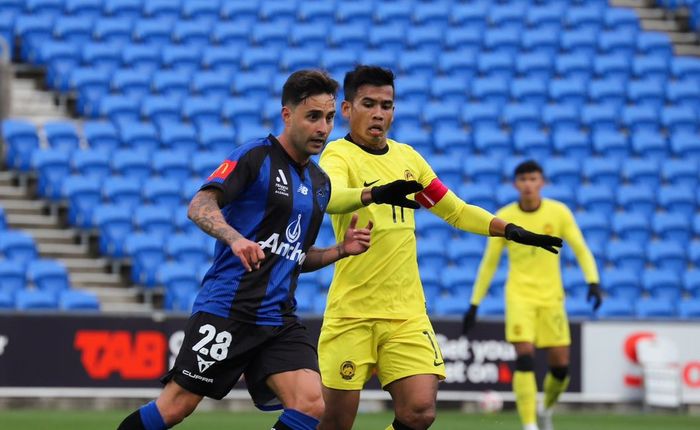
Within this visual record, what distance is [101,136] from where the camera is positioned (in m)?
18.1

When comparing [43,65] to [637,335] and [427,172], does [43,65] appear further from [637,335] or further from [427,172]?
[427,172]

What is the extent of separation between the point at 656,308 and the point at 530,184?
19.6 ft

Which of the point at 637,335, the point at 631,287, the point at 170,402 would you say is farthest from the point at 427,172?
the point at 631,287

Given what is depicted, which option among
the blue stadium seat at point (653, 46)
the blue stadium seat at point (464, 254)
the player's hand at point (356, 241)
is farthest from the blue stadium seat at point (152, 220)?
the blue stadium seat at point (653, 46)

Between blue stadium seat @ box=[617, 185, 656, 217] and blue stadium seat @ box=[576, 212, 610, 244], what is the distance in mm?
1053

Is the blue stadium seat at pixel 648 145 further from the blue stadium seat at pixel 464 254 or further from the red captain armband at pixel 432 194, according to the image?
the red captain armband at pixel 432 194

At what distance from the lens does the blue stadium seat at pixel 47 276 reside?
15383 millimetres

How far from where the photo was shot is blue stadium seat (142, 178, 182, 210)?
17031 millimetres

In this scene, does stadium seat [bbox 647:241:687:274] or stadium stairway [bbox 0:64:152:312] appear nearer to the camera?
stadium stairway [bbox 0:64:152:312]

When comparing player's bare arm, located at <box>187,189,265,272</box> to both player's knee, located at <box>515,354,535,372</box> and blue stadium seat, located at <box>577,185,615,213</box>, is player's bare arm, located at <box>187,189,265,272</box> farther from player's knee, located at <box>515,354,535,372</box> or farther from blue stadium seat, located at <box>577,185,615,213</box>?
blue stadium seat, located at <box>577,185,615,213</box>

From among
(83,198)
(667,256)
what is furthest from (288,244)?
(667,256)

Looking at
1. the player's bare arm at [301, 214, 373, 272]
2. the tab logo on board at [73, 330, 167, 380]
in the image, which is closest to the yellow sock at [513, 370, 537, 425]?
the tab logo on board at [73, 330, 167, 380]

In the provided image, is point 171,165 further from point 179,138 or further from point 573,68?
point 573,68

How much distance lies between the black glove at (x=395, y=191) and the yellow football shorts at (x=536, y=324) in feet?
17.6
